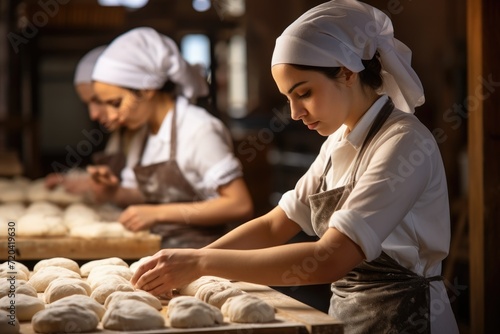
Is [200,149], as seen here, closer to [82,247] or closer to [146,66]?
[146,66]

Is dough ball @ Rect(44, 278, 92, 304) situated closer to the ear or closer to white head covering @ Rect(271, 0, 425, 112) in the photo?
white head covering @ Rect(271, 0, 425, 112)

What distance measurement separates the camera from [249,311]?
1.88 metres

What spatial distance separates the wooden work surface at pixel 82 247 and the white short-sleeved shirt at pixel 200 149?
0.53 m

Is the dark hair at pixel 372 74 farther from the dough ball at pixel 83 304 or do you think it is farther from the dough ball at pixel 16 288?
the dough ball at pixel 16 288

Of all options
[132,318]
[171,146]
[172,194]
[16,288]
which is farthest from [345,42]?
[172,194]

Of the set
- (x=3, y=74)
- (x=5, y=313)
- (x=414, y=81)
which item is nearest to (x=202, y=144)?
(x=414, y=81)

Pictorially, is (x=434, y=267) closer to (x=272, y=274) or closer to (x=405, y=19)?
(x=272, y=274)

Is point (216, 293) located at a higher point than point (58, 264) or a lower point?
higher

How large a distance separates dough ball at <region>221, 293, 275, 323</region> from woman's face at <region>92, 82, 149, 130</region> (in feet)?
6.92

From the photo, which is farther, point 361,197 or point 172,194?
Result: point 172,194

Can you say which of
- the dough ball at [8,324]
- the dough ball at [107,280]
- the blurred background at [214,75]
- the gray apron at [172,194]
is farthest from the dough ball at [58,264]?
the blurred background at [214,75]

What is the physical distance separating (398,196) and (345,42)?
1.52 ft

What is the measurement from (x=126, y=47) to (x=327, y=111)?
6.92 feet

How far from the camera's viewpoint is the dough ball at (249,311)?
73.7 inches
